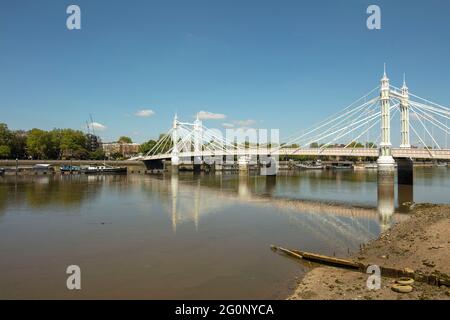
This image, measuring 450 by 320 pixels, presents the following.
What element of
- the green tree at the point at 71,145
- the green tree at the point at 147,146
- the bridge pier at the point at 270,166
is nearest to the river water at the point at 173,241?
the bridge pier at the point at 270,166

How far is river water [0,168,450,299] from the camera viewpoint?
1034 cm

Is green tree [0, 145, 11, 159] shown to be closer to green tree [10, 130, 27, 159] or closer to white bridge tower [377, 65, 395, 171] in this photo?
green tree [10, 130, 27, 159]

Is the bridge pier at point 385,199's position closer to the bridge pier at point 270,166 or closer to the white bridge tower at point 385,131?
the white bridge tower at point 385,131

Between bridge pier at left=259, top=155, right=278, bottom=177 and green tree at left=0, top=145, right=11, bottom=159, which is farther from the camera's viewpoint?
green tree at left=0, top=145, right=11, bottom=159

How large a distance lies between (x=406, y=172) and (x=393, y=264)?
112 ft

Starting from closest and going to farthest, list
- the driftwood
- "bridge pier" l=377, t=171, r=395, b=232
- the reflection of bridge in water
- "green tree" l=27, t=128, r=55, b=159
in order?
the driftwood < the reflection of bridge in water < "bridge pier" l=377, t=171, r=395, b=232 < "green tree" l=27, t=128, r=55, b=159

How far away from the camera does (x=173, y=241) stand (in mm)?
15766

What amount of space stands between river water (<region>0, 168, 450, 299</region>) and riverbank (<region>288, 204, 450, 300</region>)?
73 centimetres

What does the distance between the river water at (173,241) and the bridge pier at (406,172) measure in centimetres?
1259

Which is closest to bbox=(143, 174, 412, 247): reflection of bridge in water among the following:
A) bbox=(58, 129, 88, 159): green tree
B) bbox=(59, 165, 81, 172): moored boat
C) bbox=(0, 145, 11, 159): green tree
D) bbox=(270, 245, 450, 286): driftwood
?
bbox=(270, 245, 450, 286): driftwood

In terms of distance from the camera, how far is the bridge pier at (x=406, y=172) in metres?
41.1

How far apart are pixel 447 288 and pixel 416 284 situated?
0.65 m
